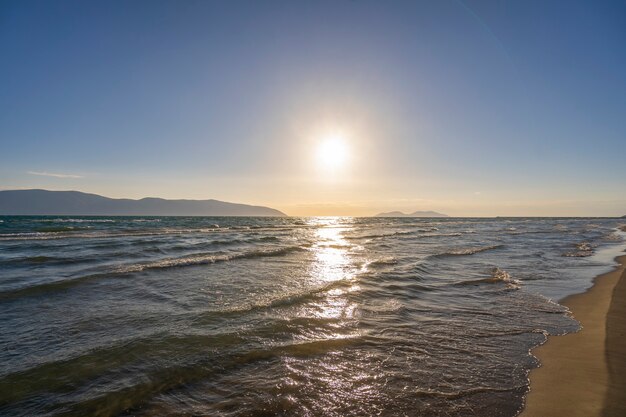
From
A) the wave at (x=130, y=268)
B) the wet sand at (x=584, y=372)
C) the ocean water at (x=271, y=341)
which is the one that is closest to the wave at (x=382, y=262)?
the ocean water at (x=271, y=341)

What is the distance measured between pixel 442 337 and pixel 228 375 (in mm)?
4264

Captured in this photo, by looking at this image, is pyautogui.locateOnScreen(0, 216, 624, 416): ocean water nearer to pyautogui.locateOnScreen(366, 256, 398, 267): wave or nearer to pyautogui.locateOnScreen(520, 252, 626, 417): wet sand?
pyautogui.locateOnScreen(520, 252, 626, 417): wet sand

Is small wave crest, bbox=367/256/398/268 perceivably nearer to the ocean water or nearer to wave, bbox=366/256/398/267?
wave, bbox=366/256/398/267

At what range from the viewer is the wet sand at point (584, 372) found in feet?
13.2

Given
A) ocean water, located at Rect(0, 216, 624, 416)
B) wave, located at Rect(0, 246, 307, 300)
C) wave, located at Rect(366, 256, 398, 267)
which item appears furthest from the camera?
wave, located at Rect(366, 256, 398, 267)

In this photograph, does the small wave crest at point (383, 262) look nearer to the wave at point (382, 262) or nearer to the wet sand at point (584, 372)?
the wave at point (382, 262)

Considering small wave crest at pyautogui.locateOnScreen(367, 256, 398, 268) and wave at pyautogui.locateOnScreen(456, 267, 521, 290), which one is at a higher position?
small wave crest at pyautogui.locateOnScreen(367, 256, 398, 268)

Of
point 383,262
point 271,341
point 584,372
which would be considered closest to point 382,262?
point 383,262

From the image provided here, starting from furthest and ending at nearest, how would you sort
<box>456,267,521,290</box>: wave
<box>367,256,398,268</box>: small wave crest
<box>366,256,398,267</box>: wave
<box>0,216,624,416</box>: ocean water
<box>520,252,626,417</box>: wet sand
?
<box>366,256,398,267</box>: wave < <box>367,256,398,268</box>: small wave crest < <box>456,267,521,290</box>: wave < <box>0,216,624,416</box>: ocean water < <box>520,252,626,417</box>: wet sand

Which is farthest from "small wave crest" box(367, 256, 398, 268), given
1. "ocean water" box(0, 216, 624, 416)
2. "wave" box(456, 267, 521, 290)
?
"wave" box(456, 267, 521, 290)

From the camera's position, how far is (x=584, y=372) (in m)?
5.03

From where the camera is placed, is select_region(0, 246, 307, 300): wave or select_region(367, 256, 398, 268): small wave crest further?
select_region(367, 256, 398, 268): small wave crest

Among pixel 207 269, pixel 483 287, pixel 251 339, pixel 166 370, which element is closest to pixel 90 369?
pixel 166 370

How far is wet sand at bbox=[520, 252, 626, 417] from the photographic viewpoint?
4.01 m
